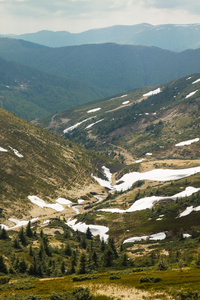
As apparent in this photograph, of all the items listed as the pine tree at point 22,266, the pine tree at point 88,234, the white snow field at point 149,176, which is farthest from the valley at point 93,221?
the white snow field at point 149,176

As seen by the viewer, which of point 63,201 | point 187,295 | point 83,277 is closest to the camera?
point 187,295

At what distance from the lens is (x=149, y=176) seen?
498 ft

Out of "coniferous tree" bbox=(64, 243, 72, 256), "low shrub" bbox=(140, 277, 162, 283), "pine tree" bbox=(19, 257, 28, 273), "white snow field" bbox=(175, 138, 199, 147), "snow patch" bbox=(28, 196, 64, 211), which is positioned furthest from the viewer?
"white snow field" bbox=(175, 138, 199, 147)

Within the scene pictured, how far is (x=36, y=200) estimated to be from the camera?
4906 inches

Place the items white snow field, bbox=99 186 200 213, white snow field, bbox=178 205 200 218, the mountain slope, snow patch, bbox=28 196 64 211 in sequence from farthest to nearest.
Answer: snow patch, bbox=28 196 64 211, the mountain slope, white snow field, bbox=99 186 200 213, white snow field, bbox=178 205 200 218

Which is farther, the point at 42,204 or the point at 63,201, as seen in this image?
the point at 63,201

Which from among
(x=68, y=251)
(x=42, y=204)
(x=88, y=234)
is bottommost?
(x=88, y=234)

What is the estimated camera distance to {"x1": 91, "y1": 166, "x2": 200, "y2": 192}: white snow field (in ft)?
466

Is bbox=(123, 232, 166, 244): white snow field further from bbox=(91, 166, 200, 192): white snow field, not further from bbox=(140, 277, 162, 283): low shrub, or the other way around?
bbox=(91, 166, 200, 192): white snow field

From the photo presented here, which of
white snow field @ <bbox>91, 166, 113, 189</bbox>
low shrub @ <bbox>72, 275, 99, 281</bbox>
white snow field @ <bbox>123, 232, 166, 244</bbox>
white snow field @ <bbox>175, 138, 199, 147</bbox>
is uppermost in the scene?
white snow field @ <bbox>175, 138, 199, 147</bbox>

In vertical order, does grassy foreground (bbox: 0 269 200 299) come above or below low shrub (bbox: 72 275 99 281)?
above

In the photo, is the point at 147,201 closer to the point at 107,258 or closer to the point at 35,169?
the point at 107,258

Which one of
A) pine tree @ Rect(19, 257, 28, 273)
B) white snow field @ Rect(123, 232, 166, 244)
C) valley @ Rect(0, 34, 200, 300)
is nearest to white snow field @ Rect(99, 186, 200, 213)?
valley @ Rect(0, 34, 200, 300)

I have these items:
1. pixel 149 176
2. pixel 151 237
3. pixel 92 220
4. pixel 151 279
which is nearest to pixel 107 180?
pixel 149 176
